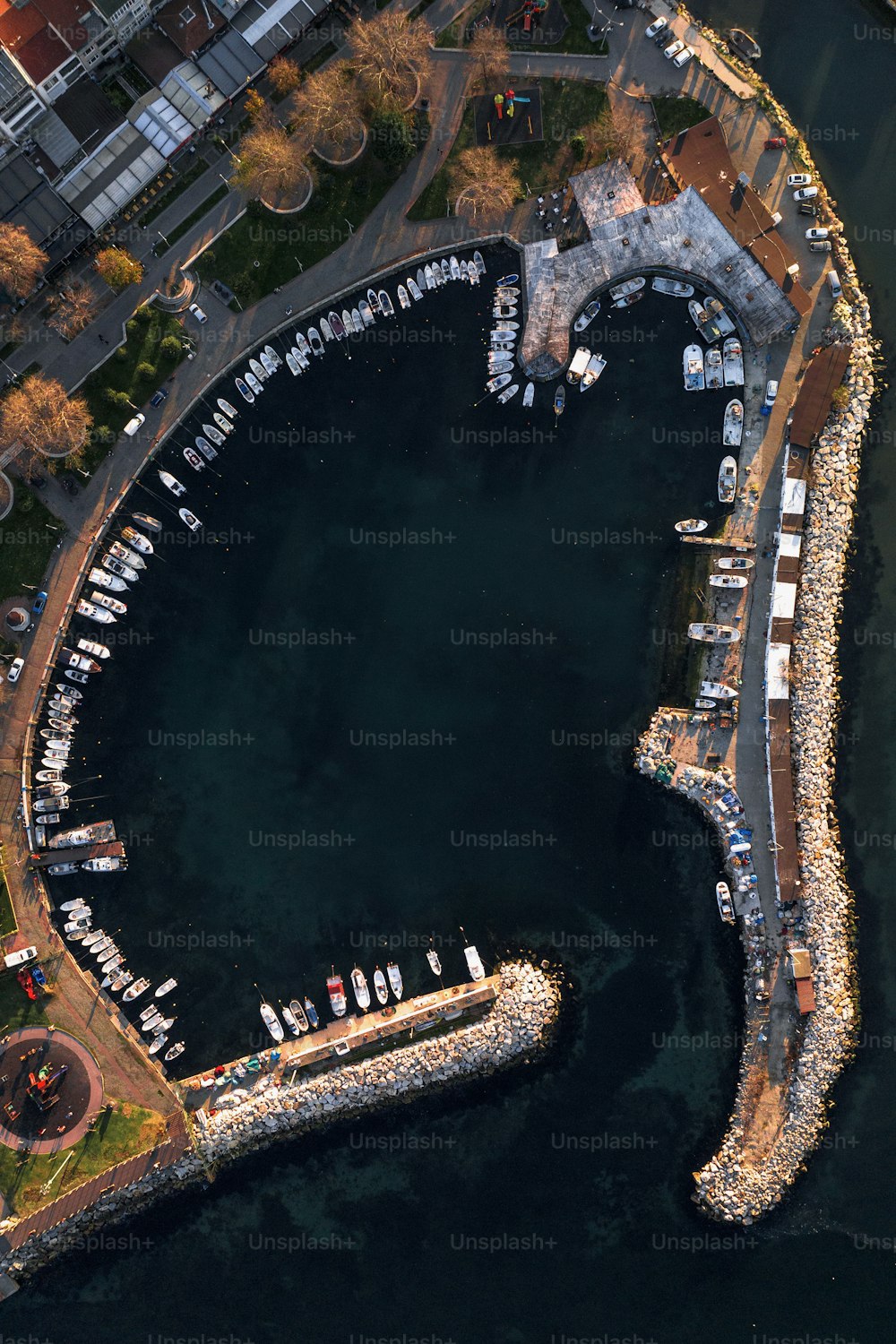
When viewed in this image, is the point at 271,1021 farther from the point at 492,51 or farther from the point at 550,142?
the point at 492,51

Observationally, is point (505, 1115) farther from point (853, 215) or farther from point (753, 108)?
point (753, 108)

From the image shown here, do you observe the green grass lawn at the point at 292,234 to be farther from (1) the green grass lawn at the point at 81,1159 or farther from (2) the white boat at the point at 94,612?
(1) the green grass lawn at the point at 81,1159

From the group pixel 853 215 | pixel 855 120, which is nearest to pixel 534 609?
pixel 853 215

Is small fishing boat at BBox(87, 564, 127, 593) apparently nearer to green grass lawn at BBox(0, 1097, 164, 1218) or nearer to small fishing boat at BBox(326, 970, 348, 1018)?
small fishing boat at BBox(326, 970, 348, 1018)

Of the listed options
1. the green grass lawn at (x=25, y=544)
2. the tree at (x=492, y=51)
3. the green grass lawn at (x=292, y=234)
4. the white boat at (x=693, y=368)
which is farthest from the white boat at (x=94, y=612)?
the tree at (x=492, y=51)

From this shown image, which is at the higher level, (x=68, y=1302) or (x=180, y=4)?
(x=180, y=4)

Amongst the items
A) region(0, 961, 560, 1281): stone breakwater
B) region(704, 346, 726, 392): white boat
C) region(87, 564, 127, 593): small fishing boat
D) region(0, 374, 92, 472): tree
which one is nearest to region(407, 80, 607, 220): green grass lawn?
region(704, 346, 726, 392): white boat

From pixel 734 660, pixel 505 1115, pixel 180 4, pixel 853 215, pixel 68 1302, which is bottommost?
pixel 68 1302
